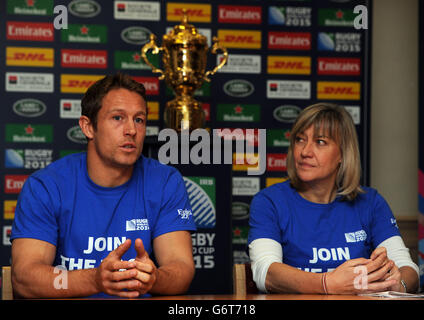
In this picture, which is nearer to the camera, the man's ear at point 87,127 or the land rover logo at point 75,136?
the man's ear at point 87,127

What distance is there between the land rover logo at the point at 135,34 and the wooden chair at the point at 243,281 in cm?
227

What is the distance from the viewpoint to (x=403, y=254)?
1.94 metres

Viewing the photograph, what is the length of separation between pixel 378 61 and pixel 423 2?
472 mm

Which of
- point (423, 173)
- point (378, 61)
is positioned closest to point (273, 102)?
point (378, 61)

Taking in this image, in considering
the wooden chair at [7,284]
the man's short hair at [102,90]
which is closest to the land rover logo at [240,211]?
the man's short hair at [102,90]

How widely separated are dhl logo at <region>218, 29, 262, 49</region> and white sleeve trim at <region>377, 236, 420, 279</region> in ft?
7.02

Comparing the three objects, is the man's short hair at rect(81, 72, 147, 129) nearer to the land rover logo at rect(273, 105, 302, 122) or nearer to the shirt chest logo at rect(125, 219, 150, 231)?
the shirt chest logo at rect(125, 219, 150, 231)

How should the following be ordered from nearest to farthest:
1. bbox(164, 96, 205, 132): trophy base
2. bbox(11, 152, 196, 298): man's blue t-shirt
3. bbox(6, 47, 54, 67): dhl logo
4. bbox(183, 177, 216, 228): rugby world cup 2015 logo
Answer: bbox(11, 152, 196, 298): man's blue t-shirt, bbox(183, 177, 216, 228): rugby world cup 2015 logo, bbox(164, 96, 205, 132): trophy base, bbox(6, 47, 54, 67): dhl logo

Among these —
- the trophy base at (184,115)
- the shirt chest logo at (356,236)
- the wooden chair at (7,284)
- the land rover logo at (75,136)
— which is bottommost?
the wooden chair at (7,284)

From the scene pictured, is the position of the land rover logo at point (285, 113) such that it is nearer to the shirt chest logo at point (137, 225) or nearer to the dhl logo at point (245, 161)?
the dhl logo at point (245, 161)

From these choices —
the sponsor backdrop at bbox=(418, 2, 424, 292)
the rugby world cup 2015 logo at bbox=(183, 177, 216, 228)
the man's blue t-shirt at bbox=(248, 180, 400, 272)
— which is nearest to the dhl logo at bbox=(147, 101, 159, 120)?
the rugby world cup 2015 logo at bbox=(183, 177, 216, 228)

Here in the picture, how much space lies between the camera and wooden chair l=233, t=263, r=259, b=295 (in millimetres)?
1840

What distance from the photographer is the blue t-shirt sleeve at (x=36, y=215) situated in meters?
1.69

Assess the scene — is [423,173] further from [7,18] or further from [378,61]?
[7,18]
